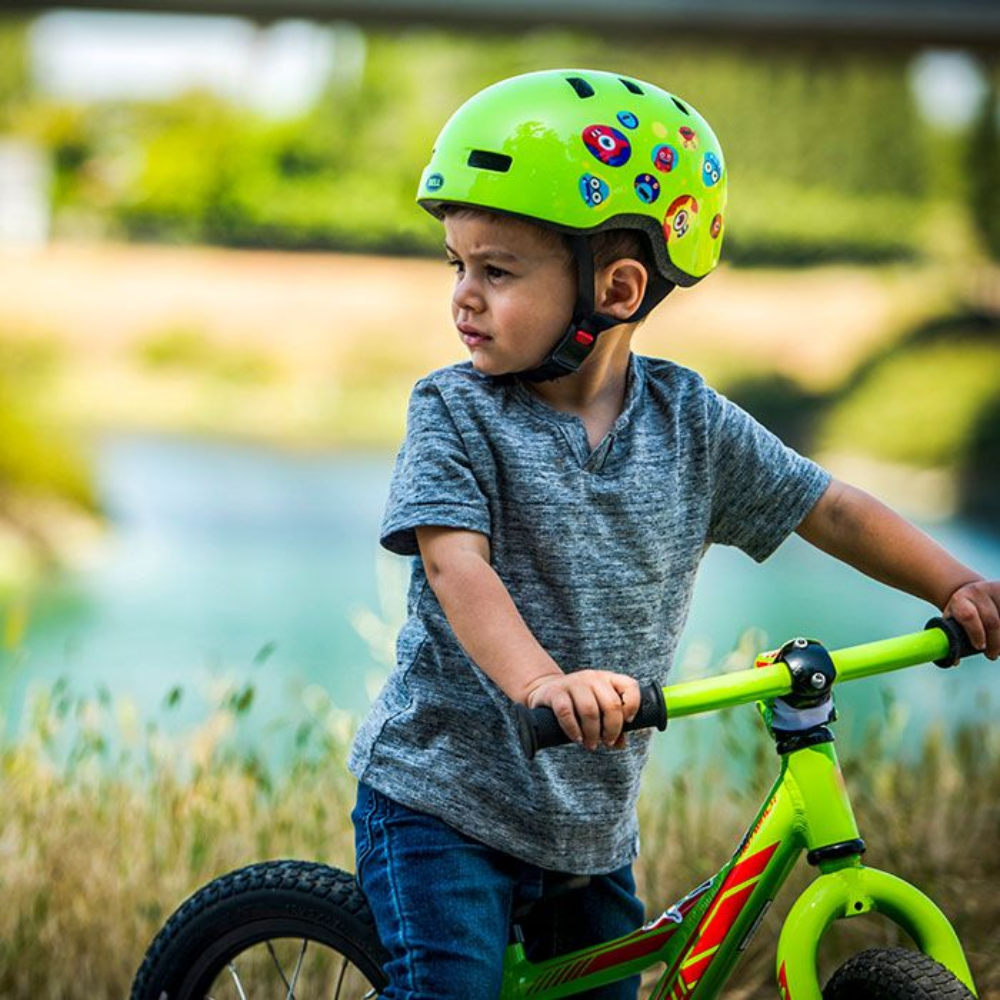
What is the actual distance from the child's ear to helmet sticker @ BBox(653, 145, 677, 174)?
0.11 metres

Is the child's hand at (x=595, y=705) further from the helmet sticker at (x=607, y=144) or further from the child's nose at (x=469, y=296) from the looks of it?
the helmet sticker at (x=607, y=144)

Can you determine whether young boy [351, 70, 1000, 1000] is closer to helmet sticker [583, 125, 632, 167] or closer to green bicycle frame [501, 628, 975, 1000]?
helmet sticker [583, 125, 632, 167]

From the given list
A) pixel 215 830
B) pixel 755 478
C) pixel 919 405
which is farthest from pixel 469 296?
pixel 919 405

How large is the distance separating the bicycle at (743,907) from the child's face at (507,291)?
1.38 feet

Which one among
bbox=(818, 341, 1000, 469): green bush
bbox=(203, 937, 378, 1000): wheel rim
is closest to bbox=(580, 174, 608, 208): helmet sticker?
bbox=(203, 937, 378, 1000): wheel rim

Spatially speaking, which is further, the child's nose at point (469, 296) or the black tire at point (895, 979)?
the child's nose at point (469, 296)

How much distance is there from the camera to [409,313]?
10.1 meters

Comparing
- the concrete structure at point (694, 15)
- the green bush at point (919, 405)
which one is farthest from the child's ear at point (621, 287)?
the green bush at point (919, 405)

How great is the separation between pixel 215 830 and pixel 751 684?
57.3 inches

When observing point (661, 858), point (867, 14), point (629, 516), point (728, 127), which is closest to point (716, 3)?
point (867, 14)

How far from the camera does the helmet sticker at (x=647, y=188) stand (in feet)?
5.88

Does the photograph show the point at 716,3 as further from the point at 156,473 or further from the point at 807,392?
the point at 156,473

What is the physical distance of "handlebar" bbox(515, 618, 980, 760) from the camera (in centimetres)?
146

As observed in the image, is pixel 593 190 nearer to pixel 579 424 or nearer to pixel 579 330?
pixel 579 330
